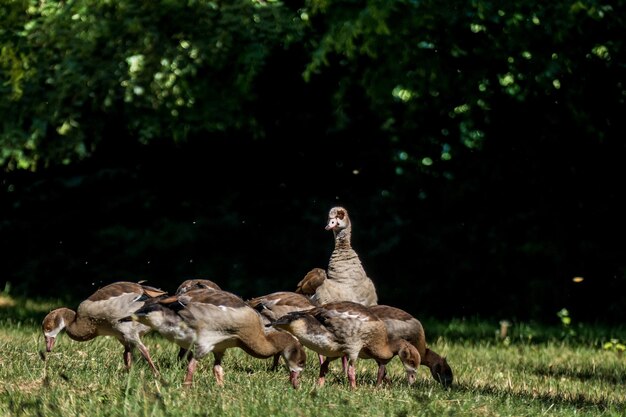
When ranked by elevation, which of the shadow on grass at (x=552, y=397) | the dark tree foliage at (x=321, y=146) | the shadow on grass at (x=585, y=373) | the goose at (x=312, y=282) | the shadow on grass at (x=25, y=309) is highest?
the dark tree foliage at (x=321, y=146)

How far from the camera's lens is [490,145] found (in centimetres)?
1889

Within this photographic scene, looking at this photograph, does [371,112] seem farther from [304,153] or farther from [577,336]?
[577,336]

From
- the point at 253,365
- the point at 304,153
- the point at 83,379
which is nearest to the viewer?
the point at 83,379

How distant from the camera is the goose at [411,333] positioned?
395 inches

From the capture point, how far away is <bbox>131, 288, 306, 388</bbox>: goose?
28.5 ft

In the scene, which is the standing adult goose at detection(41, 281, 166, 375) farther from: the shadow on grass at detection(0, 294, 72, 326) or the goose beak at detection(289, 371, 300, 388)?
the shadow on grass at detection(0, 294, 72, 326)

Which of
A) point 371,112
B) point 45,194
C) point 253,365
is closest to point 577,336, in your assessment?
point 371,112

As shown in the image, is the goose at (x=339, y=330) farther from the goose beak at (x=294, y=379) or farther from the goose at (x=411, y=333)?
the goose at (x=411, y=333)

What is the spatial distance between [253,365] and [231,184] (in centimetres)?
1044

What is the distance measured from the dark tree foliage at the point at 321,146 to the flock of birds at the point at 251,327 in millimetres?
5109

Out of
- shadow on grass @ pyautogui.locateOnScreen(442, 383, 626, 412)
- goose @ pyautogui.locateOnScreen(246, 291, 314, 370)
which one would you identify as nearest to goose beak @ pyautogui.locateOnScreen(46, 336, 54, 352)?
goose @ pyautogui.locateOnScreen(246, 291, 314, 370)

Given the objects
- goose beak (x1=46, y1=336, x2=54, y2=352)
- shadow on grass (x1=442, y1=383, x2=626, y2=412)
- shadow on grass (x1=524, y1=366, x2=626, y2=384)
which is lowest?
shadow on grass (x1=524, y1=366, x2=626, y2=384)

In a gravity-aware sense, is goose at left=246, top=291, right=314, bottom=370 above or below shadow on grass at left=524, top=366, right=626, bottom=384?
above

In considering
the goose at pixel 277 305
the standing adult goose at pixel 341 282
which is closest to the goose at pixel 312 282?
the standing adult goose at pixel 341 282
